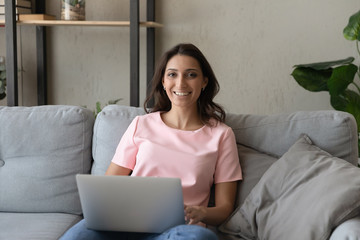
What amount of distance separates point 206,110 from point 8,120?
80cm

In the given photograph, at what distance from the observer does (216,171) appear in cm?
176

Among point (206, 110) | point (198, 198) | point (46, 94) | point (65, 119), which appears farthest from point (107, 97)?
point (198, 198)

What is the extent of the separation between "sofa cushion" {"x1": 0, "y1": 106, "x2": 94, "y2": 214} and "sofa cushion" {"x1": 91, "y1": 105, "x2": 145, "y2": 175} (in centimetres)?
6

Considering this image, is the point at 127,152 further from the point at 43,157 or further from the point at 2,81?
the point at 2,81

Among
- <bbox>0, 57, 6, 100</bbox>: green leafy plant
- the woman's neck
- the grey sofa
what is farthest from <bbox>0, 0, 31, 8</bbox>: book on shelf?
the woman's neck

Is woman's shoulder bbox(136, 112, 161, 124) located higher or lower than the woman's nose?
lower

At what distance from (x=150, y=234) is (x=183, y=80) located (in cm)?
61

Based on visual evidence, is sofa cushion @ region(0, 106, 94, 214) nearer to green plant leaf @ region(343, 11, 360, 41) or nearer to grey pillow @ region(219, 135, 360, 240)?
grey pillow @ region(219, 135, 360, 240)

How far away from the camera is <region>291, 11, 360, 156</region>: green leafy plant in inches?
97.0

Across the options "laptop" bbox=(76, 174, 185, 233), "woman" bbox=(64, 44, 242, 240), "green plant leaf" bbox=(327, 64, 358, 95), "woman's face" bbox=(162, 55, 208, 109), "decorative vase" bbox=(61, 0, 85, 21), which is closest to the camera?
"laptop" bbox=(76, 174, 185, 233)

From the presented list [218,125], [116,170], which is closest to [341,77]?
[218,125]

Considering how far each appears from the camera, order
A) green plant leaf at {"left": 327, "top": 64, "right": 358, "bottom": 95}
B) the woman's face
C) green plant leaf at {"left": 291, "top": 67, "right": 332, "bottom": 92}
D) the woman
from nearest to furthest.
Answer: the woman < the woman's face < green plant leaf at {"left": 327, "top": 64, "right": 358, "bottom": 95} < green plant leaf at {"left": 291, "top": 67, "right": 332, "bottom": 92}

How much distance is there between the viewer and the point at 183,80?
181 centimetres

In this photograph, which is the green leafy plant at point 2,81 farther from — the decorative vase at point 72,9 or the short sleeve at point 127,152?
the short sleeve at point 127,152
